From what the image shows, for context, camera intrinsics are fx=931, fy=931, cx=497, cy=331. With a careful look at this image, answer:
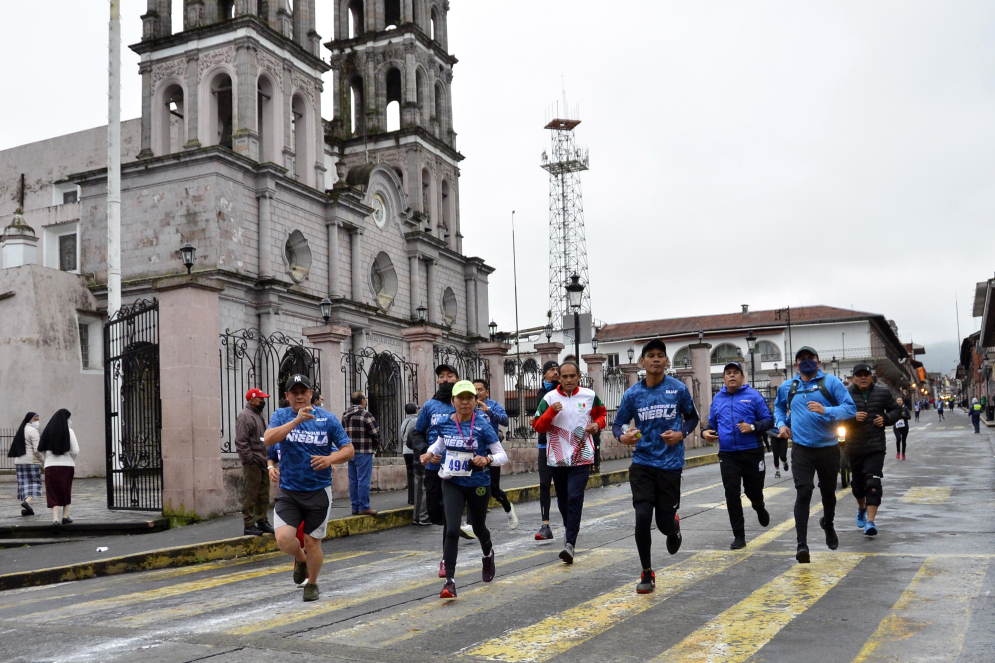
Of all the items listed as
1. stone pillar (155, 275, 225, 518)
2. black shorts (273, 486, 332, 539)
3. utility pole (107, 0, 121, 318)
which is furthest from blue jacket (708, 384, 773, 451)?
utility pole (107, 0, 121, 318)

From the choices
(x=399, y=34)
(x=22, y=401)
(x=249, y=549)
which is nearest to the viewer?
(x=249, y=549)

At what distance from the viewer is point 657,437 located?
297 inches

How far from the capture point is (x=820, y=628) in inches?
226

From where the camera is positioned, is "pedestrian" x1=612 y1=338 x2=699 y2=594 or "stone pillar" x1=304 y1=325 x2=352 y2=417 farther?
"stone pillar" x1=304 y1=325 x2=352 y2=417

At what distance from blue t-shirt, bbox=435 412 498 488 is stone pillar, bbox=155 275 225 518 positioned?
688 cm

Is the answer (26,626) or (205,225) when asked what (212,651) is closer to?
(26,626)

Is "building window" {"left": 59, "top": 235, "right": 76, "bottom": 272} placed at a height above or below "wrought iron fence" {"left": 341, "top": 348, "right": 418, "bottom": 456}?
above

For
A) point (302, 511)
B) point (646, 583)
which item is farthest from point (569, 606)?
point (302, 511)

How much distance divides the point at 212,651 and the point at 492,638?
5.58 ft

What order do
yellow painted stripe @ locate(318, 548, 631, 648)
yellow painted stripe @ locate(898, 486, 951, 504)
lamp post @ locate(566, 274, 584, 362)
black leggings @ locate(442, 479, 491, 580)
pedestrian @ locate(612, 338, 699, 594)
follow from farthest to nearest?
lamp post @ locate(566, 274, 584, 362), yellow painted stripe @ locate(898, 486, 951, 504), pedestrian @ locate(612, 338, 699, 594), black leggings @ locate(442, 479, 491, 580), yellow painted stripe @ locate(318, 548, 631, 648)

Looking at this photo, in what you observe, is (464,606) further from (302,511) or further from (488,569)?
(302,511)

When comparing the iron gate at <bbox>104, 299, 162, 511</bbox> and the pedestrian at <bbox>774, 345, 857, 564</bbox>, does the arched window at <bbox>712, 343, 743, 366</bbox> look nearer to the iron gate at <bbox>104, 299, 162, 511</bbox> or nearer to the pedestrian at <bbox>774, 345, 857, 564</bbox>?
the iron gate at <bbox>104, 299, 162, 511</bbox>

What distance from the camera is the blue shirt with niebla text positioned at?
7906 millimetres

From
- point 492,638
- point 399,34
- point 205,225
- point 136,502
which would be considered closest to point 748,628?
point 492,638
